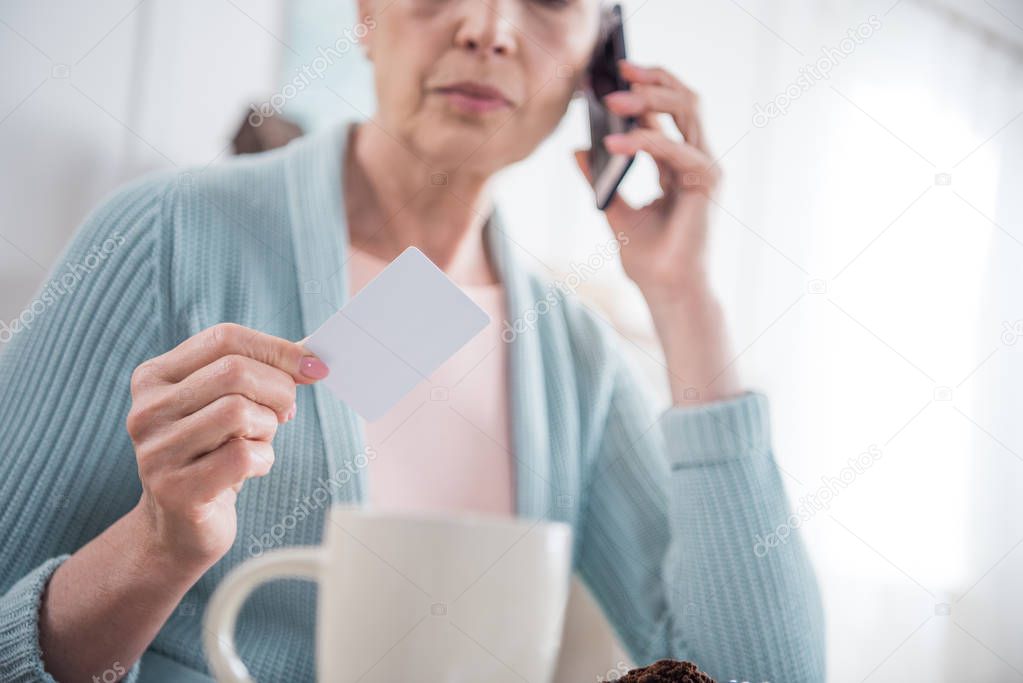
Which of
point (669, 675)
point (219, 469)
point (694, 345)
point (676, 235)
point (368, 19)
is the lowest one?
point (669, 675)

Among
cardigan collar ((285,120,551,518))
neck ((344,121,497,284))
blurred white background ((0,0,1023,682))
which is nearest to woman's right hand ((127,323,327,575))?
cardigan collar ((285,120,551,518))

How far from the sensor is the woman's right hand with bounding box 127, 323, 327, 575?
0.42 metres

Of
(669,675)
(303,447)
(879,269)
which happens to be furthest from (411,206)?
(879,269)

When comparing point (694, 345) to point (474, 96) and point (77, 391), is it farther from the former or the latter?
point (77, 391)

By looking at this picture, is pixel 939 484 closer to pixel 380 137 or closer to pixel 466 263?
pixel 466 263

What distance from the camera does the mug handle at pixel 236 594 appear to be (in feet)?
1.34

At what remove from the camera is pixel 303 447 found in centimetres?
Answer: 61

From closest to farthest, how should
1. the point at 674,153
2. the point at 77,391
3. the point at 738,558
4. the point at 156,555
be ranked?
the point at 156,555 < the point at 77,391 < the point at 738,558 < the point at 674,153

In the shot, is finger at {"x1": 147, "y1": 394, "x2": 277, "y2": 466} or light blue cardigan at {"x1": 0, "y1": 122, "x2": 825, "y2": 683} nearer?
finger at {"x1": 147, "y1": 394, "x2": 277, "y2": 466}

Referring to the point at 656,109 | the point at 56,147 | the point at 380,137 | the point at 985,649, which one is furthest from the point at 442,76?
the point at 985,649

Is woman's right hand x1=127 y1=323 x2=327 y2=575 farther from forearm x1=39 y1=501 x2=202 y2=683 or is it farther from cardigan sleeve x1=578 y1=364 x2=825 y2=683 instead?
cardigan sleeve x1=578 y1=364 x2=825 y2=683

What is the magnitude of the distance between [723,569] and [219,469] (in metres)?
0.42

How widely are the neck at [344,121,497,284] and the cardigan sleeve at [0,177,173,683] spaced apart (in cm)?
19

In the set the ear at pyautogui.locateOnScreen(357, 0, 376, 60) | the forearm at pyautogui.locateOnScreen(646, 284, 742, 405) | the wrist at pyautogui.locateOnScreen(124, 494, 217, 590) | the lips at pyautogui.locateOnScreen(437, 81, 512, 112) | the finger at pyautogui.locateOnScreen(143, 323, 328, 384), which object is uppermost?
the ear at pyautogui.locateOnScreen(357, 0, 376, 60)
